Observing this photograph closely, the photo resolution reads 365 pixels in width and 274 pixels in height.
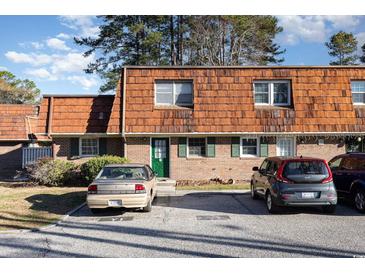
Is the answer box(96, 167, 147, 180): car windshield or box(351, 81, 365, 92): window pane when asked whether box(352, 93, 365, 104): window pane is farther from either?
box(96, 167, 147, 180): car windshield

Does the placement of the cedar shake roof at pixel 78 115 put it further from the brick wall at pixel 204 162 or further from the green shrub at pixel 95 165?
the green shrub at pixel 95 165

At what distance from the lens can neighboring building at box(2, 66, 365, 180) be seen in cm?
1794

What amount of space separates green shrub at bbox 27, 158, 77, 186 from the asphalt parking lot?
20.5ft

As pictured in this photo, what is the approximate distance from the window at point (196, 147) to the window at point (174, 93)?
1.94 m

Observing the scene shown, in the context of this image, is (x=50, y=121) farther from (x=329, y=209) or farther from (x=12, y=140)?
(x=329, y=209)

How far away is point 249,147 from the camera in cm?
1855

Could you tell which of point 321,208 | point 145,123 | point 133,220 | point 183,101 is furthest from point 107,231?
point 183,101

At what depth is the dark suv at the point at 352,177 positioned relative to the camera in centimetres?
1067

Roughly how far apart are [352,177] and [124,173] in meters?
6.95

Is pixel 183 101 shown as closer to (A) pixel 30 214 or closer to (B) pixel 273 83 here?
(B) pixel 273 83

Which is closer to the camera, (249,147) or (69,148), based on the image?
(249,147)

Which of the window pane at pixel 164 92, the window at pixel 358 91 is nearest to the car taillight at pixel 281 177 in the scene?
the window pane at pixel 164 92

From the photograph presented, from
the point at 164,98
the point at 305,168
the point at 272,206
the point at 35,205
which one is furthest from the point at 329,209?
the point at 164,98
